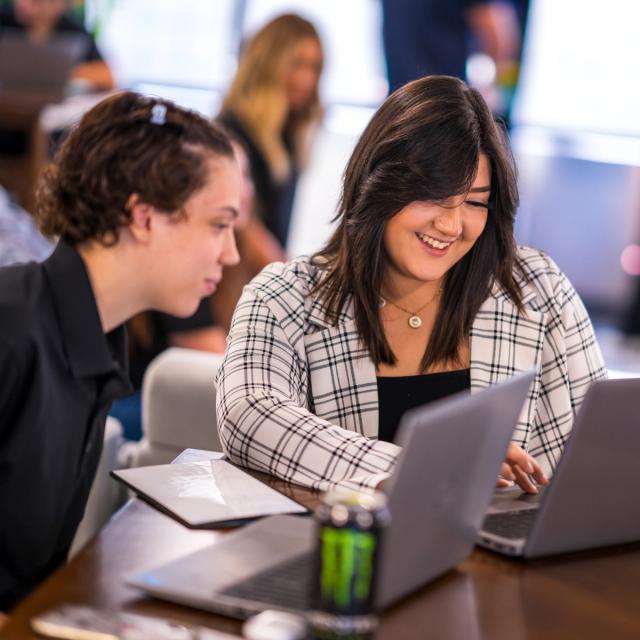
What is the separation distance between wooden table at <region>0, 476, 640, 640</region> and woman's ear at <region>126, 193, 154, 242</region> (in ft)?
1.17

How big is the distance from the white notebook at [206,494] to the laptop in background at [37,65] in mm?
4185

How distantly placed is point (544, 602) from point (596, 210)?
5.26m

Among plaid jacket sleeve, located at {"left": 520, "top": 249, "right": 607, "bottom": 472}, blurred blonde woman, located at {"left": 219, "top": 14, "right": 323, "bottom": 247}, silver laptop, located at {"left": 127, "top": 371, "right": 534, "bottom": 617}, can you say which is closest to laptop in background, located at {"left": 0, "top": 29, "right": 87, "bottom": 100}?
blurred blonde woman, located at {"left": 219, "top": 14, "right": 323, "bottom": 247}

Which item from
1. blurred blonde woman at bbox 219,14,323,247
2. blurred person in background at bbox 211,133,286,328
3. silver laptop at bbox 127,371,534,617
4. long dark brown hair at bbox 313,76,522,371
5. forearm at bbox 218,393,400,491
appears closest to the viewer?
silver laptop at bbox 127,371,534,617

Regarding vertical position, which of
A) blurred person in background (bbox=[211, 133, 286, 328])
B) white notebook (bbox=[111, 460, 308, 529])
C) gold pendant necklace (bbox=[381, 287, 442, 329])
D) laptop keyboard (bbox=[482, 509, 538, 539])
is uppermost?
gold pendant necklace (bbox=[381, 287, 442, 329])

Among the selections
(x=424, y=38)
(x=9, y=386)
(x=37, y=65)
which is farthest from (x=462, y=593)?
(x=37, y=65)

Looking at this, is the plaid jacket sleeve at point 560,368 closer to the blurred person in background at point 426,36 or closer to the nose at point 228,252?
the nose at point 228,252

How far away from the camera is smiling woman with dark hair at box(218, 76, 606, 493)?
181cm

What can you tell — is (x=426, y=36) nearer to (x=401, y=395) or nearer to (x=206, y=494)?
(x=401, y=395)

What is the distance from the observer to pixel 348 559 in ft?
3.12

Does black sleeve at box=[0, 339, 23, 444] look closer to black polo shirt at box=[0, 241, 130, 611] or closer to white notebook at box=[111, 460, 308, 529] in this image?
black polo shirt at box=[0, 241, 130, 611]

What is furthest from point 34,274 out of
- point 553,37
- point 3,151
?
point 553,37

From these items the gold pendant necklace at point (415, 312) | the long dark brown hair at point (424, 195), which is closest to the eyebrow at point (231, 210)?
the long dark brown hair at point (424, 195)

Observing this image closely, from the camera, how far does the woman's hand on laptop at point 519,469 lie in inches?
62.0
